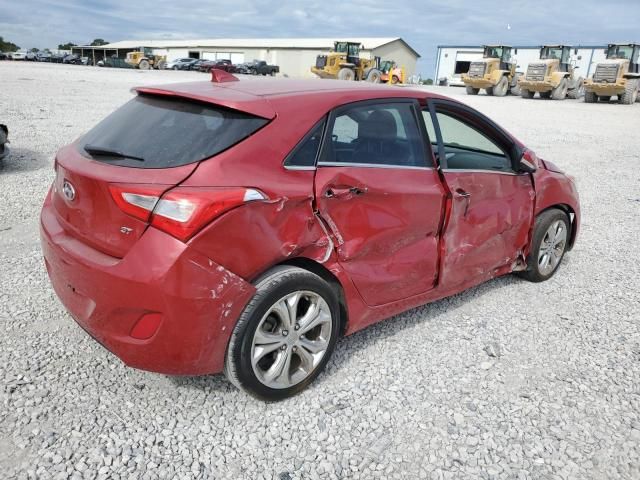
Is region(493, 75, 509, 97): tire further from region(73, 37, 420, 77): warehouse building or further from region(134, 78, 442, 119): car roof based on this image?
region(73, 37, 420, 77): warehouse building

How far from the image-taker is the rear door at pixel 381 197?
9.02ft

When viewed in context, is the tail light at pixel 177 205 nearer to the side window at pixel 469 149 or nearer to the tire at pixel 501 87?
the side window at pixel 469 149

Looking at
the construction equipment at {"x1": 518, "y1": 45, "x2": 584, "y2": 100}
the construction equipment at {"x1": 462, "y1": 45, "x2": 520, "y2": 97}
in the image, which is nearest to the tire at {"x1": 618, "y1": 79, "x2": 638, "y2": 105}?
the construction equipment at {"x1": 518, "y1": 45, "x2": 584, "y2": 100}

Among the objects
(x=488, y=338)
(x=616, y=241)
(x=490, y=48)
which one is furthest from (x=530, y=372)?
(x=490, y=48)

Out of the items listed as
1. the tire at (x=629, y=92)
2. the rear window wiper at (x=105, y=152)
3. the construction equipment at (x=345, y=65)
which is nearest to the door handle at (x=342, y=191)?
the rear window wiper at (x=105, y=152)

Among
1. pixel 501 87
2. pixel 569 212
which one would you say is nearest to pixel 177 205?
pixel 569 212

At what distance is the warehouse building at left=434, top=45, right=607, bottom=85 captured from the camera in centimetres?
4797

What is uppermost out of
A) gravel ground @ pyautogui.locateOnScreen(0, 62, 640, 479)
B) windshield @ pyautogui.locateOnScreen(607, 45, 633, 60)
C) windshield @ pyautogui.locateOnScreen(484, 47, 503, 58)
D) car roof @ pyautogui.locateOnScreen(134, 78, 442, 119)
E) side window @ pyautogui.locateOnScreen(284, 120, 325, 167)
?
windshield @ pyautogui.locateOnScreen(607, 45, 633, 60)

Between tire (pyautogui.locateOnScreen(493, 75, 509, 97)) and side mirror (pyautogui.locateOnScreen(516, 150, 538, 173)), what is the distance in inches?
1158

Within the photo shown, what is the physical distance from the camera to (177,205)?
223 centimetres

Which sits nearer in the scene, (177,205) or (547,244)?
(177,205)

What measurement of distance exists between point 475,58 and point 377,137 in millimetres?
59016

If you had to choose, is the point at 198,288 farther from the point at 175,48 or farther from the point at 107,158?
the point at 175,48

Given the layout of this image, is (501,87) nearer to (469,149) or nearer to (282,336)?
(469,149)
